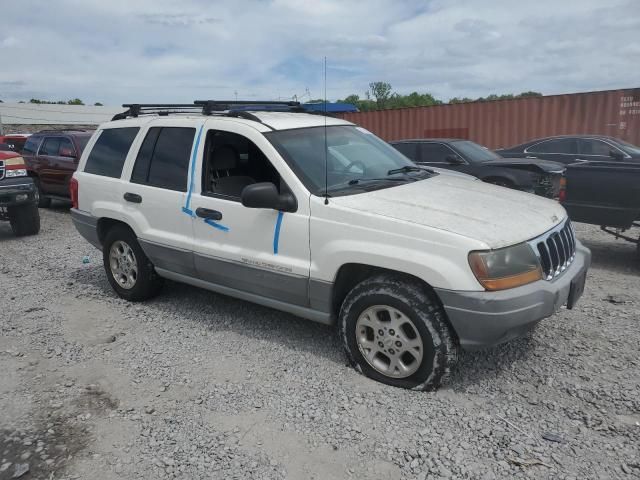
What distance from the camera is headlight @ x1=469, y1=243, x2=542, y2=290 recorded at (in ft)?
9.78

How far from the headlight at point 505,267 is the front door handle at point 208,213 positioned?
2.00 m

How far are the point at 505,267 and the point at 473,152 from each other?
23.9ft

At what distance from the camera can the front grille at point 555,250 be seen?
10.7ft

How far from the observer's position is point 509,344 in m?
4.03

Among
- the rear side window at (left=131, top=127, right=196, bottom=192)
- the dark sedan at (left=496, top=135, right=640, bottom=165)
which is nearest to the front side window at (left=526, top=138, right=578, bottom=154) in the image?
the dark sedan at (left=496, top=135, right=640, bottom=165)

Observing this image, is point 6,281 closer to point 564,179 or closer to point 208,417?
point 208,417

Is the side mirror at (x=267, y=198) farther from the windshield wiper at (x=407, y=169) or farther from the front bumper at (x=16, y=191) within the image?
the front bumper at (x=16, y=191)

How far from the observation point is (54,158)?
10984 mm

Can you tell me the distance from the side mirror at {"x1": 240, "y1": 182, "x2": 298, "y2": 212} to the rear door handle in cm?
153

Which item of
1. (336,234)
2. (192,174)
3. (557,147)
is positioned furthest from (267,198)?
(557,147)

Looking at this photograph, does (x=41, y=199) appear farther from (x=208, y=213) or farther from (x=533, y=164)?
(x=533, y=164)

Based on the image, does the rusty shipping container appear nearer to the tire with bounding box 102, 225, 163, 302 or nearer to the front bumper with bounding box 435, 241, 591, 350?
the tire with bounding box 102, 225, 163, 302

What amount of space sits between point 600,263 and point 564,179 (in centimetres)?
116

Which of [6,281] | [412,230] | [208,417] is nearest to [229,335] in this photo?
[208,417]
